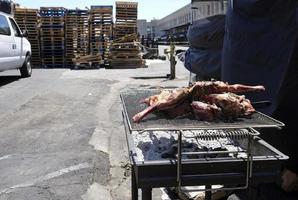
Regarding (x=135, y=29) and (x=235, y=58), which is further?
(x=135, y=29)

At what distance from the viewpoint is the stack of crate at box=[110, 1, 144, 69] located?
22.8 m

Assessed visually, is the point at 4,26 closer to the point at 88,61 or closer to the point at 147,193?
the point at 88,61

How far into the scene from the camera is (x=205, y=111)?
10.0ft

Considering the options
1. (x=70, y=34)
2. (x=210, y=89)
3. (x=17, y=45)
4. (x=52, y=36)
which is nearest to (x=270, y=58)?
(x=210, y=89)

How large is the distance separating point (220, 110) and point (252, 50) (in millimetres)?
2400

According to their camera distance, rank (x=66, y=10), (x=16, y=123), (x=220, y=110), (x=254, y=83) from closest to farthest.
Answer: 1. (x=220, y=110)
2. (x=254, y=83)
3. (x=16, y=123)
4. (x=66, y=10)

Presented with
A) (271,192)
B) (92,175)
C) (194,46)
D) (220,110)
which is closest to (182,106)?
(220,110)

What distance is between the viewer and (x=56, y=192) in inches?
187

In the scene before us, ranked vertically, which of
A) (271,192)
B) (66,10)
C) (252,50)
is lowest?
(271,192)

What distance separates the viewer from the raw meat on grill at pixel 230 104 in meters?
3.14

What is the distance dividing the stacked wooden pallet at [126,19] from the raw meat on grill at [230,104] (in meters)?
20.9

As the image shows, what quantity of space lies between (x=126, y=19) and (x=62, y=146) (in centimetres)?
1803

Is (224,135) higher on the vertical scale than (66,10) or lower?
lower

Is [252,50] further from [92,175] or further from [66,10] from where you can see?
[66,10]
